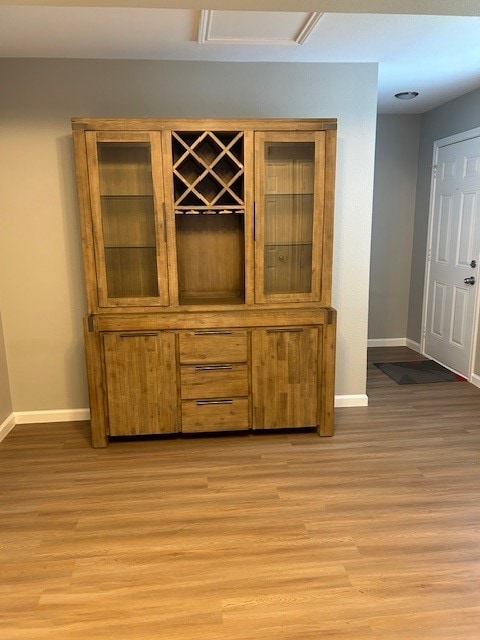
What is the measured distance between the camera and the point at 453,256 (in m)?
4.56

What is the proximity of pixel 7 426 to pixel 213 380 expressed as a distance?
5.20 ft

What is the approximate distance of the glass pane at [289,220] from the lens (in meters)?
3.06

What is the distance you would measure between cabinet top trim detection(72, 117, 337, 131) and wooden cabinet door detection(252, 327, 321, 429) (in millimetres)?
1293

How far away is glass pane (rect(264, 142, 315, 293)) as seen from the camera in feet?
10.0

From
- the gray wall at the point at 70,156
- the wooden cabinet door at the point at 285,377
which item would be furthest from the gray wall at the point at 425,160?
the wooden cabinet door at the point at 285,377

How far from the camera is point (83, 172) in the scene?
288 centimetres

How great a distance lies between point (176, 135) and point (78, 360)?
1777 millimetres

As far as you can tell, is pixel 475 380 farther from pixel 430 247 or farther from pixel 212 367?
pixel 212 367

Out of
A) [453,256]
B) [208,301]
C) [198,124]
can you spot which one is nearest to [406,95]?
[453,256]

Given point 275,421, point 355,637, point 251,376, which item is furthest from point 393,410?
point 355,637

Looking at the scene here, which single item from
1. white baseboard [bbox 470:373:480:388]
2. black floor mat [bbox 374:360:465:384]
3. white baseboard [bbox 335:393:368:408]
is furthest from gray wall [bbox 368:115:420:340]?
white baseboard [bbox 335:393:368:408]

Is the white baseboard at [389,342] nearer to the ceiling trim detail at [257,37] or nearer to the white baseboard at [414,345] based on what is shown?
Answer: the white baseboard at [414,345]

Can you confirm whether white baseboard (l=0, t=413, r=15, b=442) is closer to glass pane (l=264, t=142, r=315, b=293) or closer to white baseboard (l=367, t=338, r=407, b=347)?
glass pane (l=264, t=142, r=315, b=293)

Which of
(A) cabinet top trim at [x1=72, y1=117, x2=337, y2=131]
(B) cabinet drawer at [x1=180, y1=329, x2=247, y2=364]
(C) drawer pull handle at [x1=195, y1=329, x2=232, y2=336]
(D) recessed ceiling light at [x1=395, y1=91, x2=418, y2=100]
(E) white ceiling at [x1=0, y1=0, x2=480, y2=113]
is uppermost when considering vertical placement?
(D) recessed ceiling light at [x1=395, y1=91, x2=418, y2=100]
